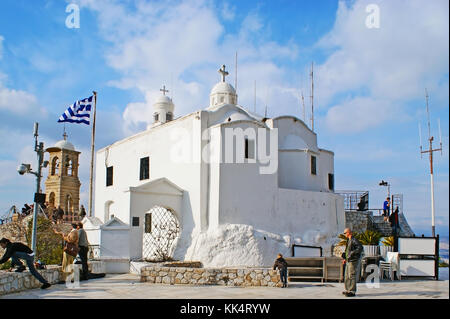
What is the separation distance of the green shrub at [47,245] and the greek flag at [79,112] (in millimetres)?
6381

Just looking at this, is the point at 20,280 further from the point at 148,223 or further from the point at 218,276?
the point at 148,223

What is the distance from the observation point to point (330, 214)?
24.8m

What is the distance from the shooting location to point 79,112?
72.1 ft

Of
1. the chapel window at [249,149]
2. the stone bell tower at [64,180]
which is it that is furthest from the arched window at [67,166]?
the chapel window at [249,149]

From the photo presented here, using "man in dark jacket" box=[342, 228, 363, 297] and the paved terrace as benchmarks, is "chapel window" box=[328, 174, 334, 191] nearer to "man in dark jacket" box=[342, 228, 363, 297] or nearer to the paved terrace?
the paved terrace

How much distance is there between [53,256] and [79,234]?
32.0 ft

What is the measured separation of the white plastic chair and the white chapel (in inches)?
271

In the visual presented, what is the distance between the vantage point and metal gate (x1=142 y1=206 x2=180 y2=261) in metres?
21.3

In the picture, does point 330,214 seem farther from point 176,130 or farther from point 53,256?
point 53,256

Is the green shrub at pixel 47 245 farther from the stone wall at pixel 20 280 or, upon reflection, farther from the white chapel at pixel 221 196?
the stone wall at pixel 20 280

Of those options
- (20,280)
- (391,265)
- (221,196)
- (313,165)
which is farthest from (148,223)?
(391,265)

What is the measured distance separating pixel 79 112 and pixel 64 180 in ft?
54.1

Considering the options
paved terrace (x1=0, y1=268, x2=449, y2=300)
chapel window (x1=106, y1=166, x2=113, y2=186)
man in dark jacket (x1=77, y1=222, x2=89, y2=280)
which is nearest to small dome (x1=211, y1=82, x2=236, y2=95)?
chapel window (x1=106, y1=166, x2=113, y2=186)
